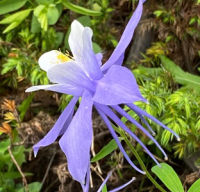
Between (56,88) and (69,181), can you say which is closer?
(56,88)

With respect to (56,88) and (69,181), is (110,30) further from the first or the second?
(56,88)

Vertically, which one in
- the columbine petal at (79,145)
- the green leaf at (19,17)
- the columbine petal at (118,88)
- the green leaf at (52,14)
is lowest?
the green leaf at (19,17)

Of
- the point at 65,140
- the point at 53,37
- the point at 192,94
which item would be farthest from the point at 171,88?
the point at 65,140

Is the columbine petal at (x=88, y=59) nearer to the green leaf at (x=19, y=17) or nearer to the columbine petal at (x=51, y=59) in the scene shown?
the columbine petal at (x=51, y=59)

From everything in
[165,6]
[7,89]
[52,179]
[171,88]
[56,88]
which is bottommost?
[52,179]

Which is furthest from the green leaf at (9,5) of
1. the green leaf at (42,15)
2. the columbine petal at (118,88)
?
the columbine petal at (118,88)

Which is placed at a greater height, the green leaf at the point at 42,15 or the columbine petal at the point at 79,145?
the columbine petal at the point at 79,145

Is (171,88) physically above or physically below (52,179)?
above
